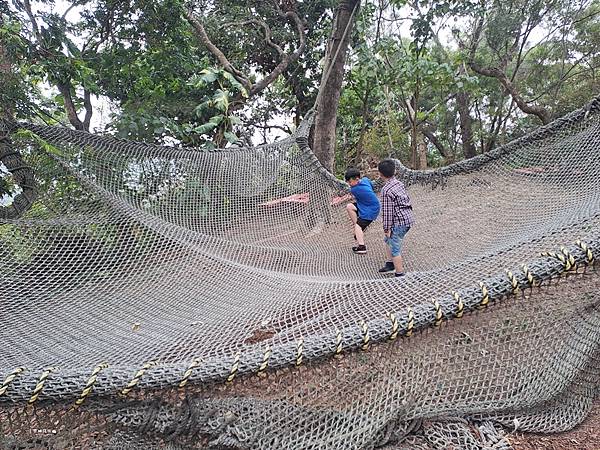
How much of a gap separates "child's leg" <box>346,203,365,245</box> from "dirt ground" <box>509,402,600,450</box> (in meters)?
1.23

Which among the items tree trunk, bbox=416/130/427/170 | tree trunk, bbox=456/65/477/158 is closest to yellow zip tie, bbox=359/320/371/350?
tree trunk, bbox=416/130/427/170

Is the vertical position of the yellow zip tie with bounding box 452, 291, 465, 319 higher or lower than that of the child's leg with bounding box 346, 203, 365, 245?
lower

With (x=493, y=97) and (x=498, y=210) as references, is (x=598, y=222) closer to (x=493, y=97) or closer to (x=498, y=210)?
(x=498, y=210)

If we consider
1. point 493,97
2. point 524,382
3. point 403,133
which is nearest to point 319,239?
point 524,382

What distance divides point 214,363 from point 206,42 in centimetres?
299

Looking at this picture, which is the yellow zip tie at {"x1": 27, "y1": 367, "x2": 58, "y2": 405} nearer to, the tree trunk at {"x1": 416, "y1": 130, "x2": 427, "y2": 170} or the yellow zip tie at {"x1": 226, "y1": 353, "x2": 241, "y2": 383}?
the yellow zip tie at {"x1": 226, "y1": 353, "x2": 241, "y2": 383}

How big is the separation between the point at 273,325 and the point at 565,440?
0.83 meters

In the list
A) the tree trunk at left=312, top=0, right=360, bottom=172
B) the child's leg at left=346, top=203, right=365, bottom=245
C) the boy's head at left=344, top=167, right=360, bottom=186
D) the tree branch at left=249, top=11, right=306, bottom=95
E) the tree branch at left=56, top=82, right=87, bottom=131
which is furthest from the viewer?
the tree branch at left=249, top=11, right=306, bottom=95

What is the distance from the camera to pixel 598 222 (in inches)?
41.9

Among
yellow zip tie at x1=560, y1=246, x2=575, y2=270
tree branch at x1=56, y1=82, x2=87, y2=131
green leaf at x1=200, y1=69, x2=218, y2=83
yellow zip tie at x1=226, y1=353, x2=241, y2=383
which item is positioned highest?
green leaf at x1=200, y1=69, x2=218, y2=83

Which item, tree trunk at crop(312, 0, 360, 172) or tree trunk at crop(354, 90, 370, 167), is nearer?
tree trunk at crop(312, 0, 360, 172)

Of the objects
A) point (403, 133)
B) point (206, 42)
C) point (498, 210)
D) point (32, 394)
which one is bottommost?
point (32, 394)

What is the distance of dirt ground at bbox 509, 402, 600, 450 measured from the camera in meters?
1.06

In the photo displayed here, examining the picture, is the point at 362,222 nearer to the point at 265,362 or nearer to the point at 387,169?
the point at 387,169
